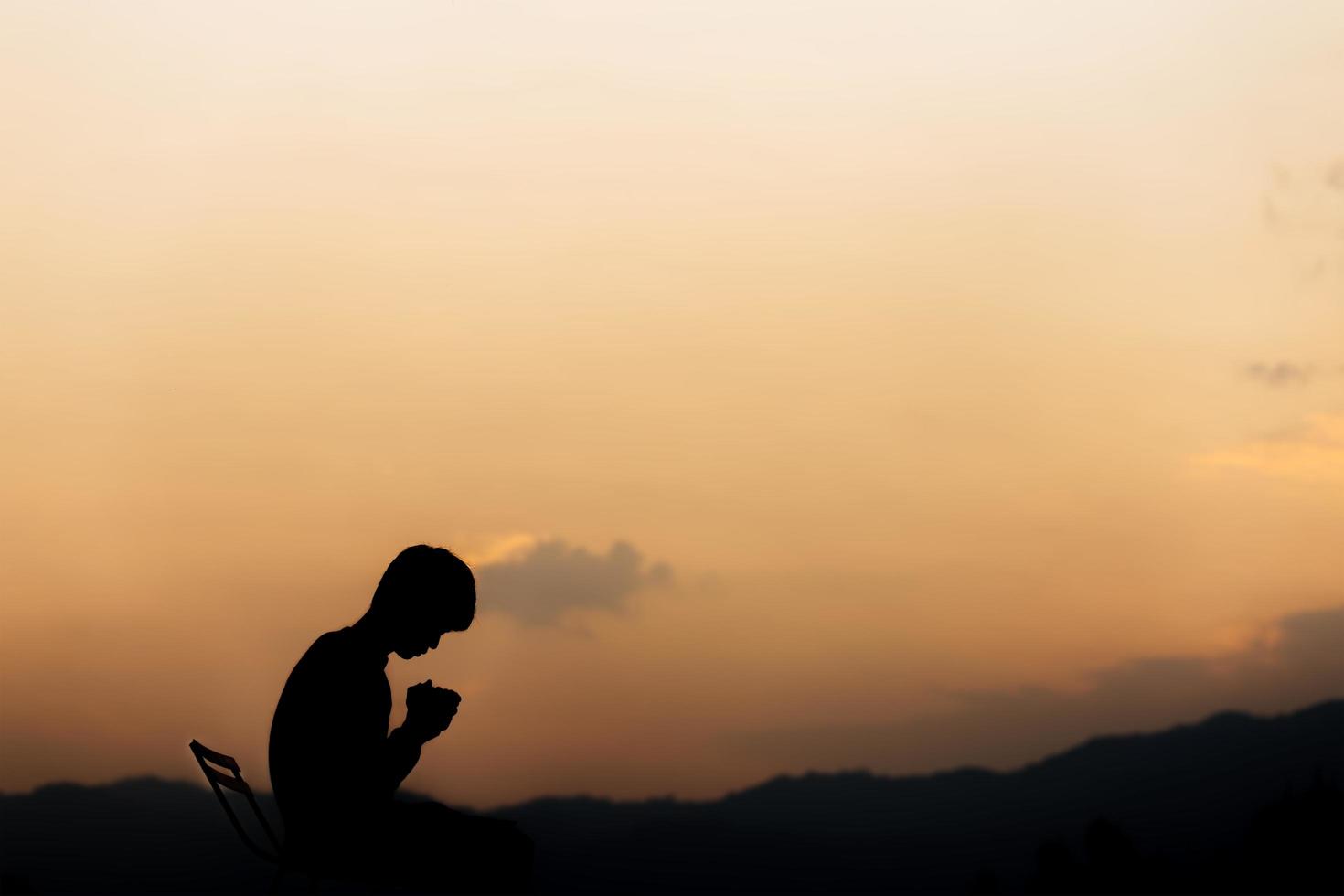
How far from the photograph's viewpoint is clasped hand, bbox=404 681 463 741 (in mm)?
6324

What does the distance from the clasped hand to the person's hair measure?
262 millimetres

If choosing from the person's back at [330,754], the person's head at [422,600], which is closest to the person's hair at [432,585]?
the person's head at [422,600]

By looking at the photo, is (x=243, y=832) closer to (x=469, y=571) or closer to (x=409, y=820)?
→ (x=409, y=820)

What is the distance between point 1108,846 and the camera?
10.6 meters

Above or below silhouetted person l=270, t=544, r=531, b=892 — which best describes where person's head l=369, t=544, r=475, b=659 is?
above

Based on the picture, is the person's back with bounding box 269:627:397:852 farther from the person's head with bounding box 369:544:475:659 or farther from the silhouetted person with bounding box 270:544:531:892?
the person's head with bounding box 369:544:475:659

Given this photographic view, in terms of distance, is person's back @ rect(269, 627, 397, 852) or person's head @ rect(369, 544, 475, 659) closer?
person's back @ rect(269, 627, 397, 852)

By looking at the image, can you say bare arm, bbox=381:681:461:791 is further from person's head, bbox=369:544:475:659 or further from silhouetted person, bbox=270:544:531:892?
person's head, bbox=369:544:475:659

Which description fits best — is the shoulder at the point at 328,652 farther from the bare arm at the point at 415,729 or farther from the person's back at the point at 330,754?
the bare arm at the point at 415,729

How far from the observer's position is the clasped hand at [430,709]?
6324mm

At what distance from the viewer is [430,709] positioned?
6.33 m

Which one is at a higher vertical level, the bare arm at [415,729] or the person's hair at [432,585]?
→ the person's hair at [432,585]

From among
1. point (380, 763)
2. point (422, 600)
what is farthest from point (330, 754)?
point (422, 600)

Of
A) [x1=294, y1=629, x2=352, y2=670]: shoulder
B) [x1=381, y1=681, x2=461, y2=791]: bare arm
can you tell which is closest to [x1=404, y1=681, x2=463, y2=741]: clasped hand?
[x1=381, y1=681, x2=461, y2=791]: bare arm
